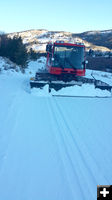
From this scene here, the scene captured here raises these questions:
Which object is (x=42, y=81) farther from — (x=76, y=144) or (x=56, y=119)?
(x=76, y=144)

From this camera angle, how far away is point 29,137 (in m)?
4.03

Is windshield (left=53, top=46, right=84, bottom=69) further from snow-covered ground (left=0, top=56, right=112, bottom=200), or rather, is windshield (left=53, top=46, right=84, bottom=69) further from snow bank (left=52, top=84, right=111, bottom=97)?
snow-covered ground (left=0, top=56, right=112, bottom=200)

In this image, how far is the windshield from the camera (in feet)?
33.0

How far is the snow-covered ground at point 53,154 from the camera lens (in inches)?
102

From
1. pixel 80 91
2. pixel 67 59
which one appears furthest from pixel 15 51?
pixel 80 91

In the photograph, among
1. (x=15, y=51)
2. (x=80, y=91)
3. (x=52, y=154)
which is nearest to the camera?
(x=52, y=154)

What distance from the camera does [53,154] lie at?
3.39 metres

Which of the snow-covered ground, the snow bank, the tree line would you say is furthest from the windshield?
the tree line

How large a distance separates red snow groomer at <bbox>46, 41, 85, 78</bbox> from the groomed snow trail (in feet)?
15.8

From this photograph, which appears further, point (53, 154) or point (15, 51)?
point (15, 51)

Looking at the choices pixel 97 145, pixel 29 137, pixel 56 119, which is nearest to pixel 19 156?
pixel 29 137

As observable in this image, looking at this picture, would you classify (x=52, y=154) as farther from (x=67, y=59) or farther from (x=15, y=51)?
(x=15, y=51)

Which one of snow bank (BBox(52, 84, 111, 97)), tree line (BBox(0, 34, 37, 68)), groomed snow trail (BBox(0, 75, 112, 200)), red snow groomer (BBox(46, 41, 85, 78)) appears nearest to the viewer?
groomed snow trail (BBox(0, 75, 112, 200))

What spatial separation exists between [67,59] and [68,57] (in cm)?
13
